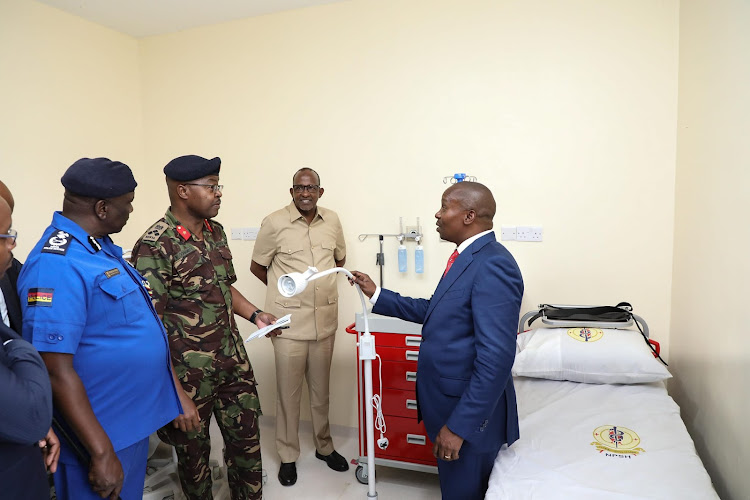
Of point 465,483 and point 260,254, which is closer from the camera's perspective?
point 465,483

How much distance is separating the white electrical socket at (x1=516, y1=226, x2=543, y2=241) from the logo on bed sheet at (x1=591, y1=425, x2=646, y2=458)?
1.24 m

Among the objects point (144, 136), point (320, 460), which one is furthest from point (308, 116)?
point (320, 460)

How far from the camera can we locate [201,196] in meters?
2.01

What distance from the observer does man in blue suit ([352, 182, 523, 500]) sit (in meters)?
1.66

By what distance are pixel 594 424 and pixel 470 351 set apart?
0.69 metres

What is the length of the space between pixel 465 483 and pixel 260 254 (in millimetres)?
1791

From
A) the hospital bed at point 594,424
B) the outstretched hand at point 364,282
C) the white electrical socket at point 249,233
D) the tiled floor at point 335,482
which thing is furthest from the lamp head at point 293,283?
the white electrical socket at point 249,233

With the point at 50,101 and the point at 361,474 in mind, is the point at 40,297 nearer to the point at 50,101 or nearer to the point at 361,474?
the point at 361,474

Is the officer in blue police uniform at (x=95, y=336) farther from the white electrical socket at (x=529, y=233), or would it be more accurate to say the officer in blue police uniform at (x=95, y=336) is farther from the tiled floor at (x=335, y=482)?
the white electrical socket at (x=529, y=233)

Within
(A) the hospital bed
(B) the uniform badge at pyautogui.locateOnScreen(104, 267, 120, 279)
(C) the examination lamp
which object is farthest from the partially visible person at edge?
(A) the hospital bed

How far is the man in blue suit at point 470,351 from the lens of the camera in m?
1.66

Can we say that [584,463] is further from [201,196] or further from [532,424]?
[201,196]

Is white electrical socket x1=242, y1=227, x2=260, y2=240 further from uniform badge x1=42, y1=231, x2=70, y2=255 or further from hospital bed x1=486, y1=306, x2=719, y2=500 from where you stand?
uniform badge x1=42, y1=231, x2=70, y2=255

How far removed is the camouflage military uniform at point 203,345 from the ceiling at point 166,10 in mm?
1803
